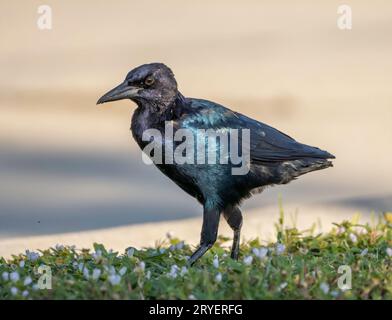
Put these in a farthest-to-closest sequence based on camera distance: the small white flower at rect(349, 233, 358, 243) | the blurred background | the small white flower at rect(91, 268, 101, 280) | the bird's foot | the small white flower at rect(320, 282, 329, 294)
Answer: the blurred background
the small white flower at rect(349, 233, 358, 243)
the bird's foot
the small white flower at rect(91, 268, 101, 280)
the small white flower at rect(320, 282, 329, 294)

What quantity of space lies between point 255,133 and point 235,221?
1.78ft

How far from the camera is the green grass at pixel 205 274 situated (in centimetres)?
541

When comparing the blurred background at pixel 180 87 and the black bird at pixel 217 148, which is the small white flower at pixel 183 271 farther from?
the blurred background at pixel 180 87

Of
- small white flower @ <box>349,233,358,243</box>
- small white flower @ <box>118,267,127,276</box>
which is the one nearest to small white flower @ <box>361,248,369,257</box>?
small white flower @ <box>349,233,358,243</box>

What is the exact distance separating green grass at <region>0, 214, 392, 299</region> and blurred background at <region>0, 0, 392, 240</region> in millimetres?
1466

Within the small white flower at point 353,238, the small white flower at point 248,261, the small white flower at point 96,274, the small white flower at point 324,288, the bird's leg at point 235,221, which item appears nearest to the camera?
the small white flower at point 324,288

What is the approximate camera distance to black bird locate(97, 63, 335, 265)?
6.45m

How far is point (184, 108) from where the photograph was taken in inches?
261

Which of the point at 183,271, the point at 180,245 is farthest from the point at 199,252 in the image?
the point at 183,271

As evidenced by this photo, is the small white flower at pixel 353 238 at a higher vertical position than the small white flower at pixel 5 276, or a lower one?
higher

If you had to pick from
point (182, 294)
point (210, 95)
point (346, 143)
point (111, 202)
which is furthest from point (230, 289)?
point (210, 95)

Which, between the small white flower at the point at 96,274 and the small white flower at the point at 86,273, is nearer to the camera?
the small white flower at the point at 96,274

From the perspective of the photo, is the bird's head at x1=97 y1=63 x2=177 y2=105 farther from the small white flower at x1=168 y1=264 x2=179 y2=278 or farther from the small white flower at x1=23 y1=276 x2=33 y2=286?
the small white flower at x1=23 y1=276 x2=33 y2=286

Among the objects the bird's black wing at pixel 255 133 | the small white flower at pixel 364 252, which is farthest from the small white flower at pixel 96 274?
the small white flower at pixel 364 252
